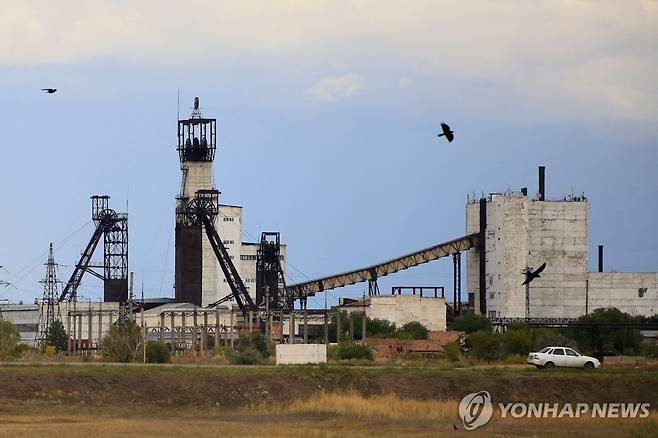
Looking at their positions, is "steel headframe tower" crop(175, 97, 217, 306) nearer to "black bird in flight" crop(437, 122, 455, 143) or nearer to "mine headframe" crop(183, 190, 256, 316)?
"mine headframe" crop(183, 190, 256, 316)

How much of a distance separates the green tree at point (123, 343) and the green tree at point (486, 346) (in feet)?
75.1

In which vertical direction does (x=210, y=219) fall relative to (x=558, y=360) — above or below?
above

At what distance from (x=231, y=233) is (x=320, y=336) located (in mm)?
38714

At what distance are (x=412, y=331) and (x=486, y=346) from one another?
35.7 m

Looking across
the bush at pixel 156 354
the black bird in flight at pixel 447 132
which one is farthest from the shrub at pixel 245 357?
the black bird in flight at pixel 447 132

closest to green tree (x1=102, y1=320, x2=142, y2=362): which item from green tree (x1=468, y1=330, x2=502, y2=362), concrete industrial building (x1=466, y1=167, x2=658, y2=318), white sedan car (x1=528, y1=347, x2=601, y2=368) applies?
green tree (x1=468, y1=330, x2=502, y2=362)

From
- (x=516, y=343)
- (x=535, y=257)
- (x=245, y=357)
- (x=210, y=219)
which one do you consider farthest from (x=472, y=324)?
(x=245, y=357)

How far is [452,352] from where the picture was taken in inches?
3866

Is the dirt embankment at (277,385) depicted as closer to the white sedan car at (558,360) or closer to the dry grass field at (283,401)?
the dry grass field at (283,401)

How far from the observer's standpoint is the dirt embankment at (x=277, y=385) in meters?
61.0

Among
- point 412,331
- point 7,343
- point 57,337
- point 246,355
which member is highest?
point 412,331

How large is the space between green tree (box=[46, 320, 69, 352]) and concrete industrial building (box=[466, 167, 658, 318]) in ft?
→ 136

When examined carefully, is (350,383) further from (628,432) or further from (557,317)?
(557,317)

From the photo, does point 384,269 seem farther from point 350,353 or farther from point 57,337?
point 350,353
